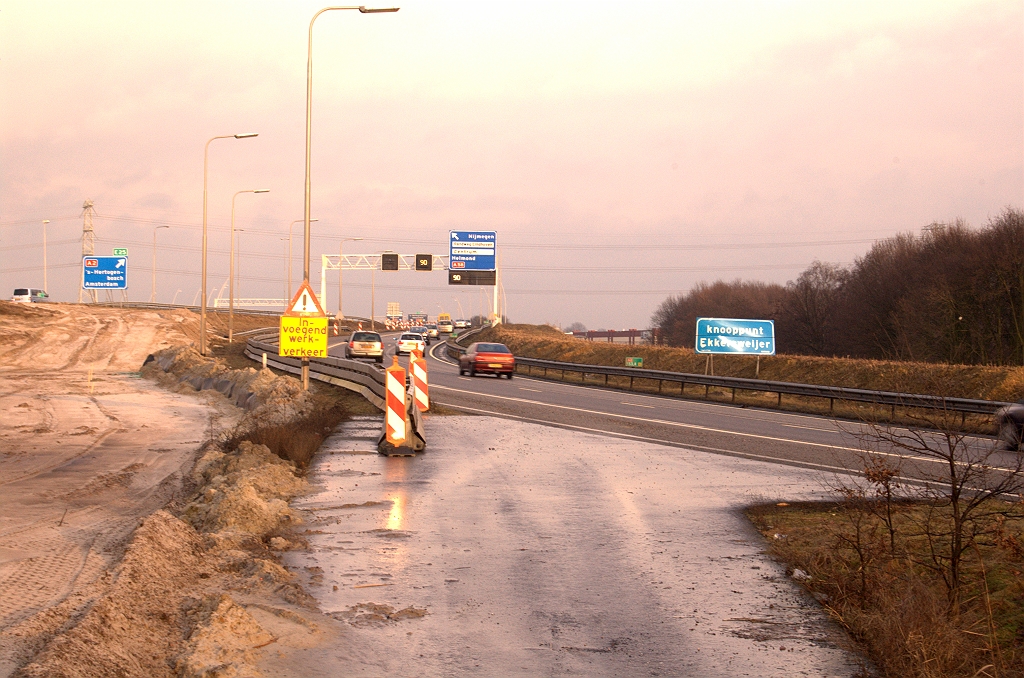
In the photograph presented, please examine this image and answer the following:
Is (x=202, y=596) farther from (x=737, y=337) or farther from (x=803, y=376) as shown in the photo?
(x=803, y=376)

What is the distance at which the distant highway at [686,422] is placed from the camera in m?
16.3

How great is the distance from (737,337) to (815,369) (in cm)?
568

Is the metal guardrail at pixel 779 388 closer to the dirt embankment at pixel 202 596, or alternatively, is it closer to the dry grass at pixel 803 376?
the dry grass at pixel 803 376

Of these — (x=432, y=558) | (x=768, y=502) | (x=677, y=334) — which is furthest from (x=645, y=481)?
(x=677, y=334)

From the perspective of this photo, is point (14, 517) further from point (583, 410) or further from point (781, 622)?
point (583, 410)

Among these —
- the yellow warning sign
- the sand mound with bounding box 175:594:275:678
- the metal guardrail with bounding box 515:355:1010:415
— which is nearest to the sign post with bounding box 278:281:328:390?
the yellow warning sign

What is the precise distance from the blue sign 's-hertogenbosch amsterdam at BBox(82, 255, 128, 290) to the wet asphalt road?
67830mm

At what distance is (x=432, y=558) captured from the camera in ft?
27.3

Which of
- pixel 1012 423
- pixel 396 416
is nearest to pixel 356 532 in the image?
pixel 396 416

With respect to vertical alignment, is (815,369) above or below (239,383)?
above

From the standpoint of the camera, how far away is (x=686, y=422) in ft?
74.0

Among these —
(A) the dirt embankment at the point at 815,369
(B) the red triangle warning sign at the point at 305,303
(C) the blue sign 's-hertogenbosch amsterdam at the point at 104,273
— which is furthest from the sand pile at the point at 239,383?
(C) the blue sign 's-hertogenbosch amsterdam at the point at 104,273

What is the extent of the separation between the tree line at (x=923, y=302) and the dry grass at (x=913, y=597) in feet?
60.6

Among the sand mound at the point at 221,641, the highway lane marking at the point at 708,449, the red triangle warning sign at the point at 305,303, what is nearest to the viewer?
the sand mound at the point at 221,641
